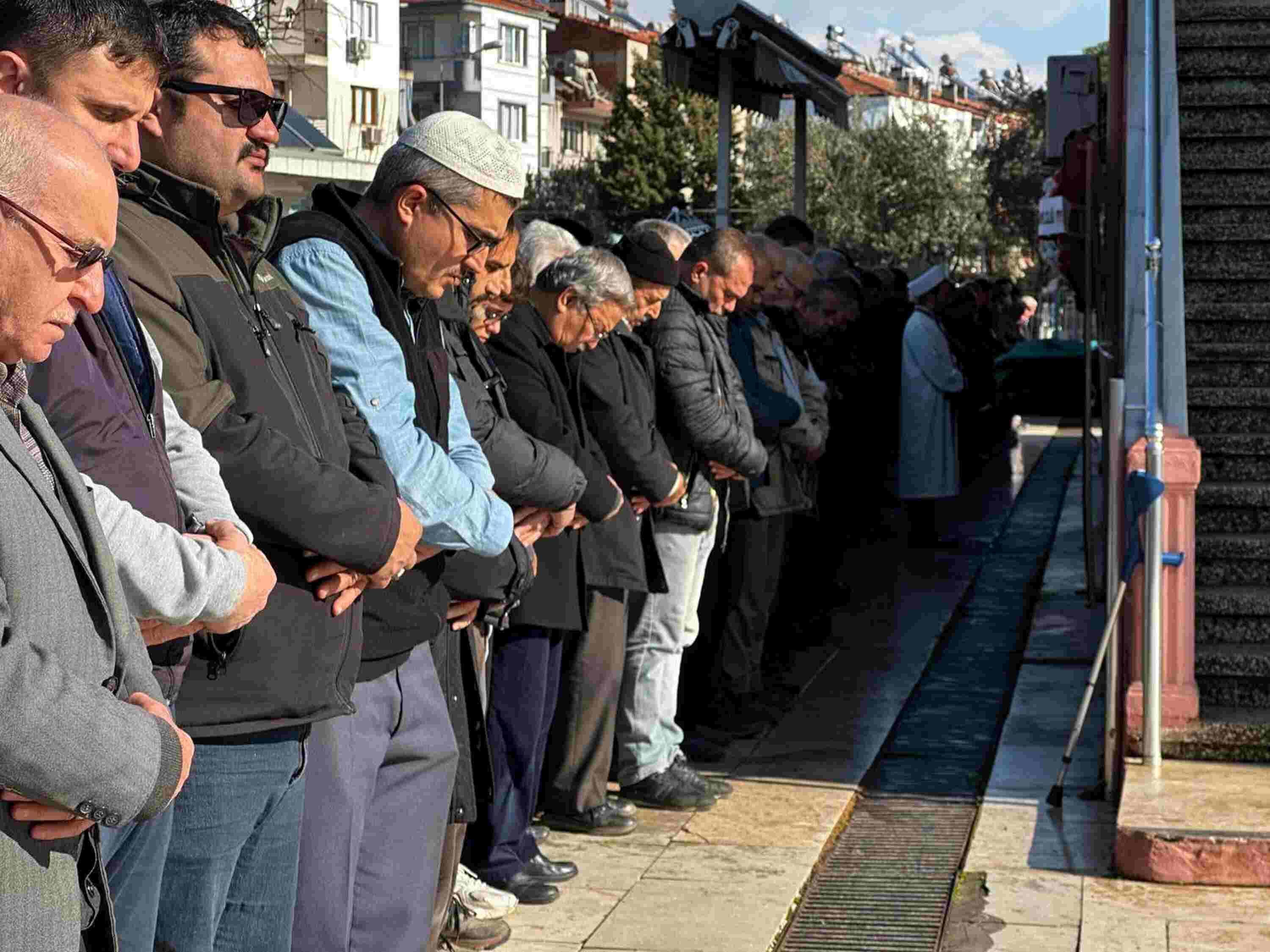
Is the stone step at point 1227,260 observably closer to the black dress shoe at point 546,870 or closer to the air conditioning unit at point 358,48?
the black dress shoe at point 546,870

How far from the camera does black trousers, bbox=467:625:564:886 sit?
19.6 feet

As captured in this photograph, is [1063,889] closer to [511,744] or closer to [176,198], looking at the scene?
[511,744]

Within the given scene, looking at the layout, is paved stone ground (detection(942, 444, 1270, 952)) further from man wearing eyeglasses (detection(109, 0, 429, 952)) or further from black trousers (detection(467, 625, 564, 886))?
man wearing eyeglasses (detection(109, 0, 429, 952))

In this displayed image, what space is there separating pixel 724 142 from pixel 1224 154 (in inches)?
141

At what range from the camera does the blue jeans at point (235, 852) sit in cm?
333

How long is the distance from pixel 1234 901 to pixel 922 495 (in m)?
8.02

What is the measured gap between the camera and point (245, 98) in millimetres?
3596

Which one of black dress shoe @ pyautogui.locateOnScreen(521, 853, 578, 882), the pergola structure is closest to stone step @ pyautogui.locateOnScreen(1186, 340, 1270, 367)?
the pergola structure

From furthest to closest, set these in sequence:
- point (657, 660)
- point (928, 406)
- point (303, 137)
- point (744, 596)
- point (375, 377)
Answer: point (928, 406) < point (303, 137) < point (744, 596) < point (657, 660) < point (375, 377)

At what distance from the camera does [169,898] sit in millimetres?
3324

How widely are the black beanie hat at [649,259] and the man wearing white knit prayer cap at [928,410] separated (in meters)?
7.10

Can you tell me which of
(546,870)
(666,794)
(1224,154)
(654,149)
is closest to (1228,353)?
(1224,154)

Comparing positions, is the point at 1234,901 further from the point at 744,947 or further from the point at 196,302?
the point at 196,302

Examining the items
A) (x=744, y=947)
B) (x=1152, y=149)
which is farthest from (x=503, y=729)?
(x=1152, y=149)
